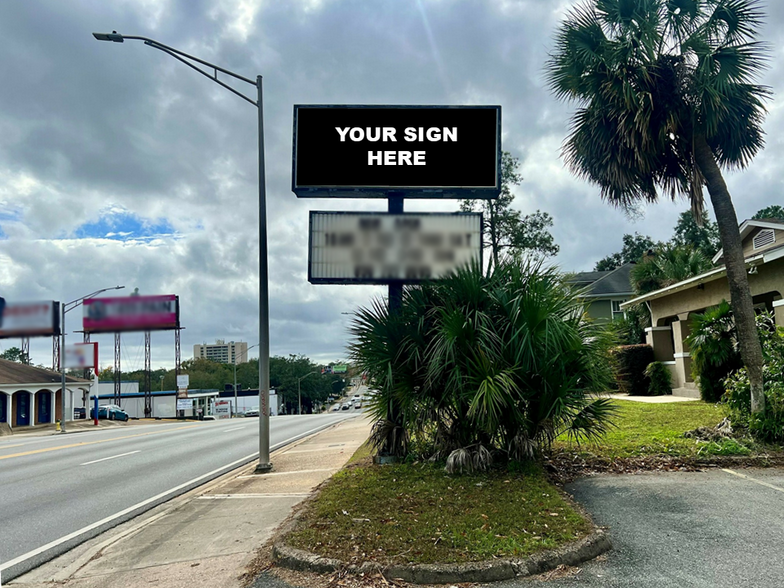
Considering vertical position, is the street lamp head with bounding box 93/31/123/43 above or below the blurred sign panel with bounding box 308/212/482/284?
above

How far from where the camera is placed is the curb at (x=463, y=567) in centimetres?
455

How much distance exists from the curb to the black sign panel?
6.16 meters

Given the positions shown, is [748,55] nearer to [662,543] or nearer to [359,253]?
[359,253]

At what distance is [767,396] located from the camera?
928 centimetres

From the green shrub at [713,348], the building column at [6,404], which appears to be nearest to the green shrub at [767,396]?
the green shrub at [713,348]

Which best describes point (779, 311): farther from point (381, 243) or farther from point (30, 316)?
point (30, 316)

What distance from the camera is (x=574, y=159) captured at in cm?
1223

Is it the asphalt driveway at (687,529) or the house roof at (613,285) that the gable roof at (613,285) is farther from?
the asphalt driveway at (687,529)

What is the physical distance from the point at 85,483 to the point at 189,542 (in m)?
5.74

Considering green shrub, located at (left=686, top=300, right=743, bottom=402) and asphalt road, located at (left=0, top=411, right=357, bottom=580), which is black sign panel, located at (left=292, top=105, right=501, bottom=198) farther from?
green shrub, located at (left=686, top=300, right=743, bottom=402)

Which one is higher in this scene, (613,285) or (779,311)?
(613,285)

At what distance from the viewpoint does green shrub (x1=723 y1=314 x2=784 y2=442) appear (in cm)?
905

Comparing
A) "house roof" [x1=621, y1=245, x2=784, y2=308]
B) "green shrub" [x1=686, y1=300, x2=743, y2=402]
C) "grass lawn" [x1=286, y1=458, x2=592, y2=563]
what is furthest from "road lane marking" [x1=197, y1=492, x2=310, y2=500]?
"green shrub" [x1=686, y1=300, x2=743, y2=402]

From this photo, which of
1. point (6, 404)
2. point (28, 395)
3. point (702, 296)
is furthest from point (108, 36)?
point (28, 395)
